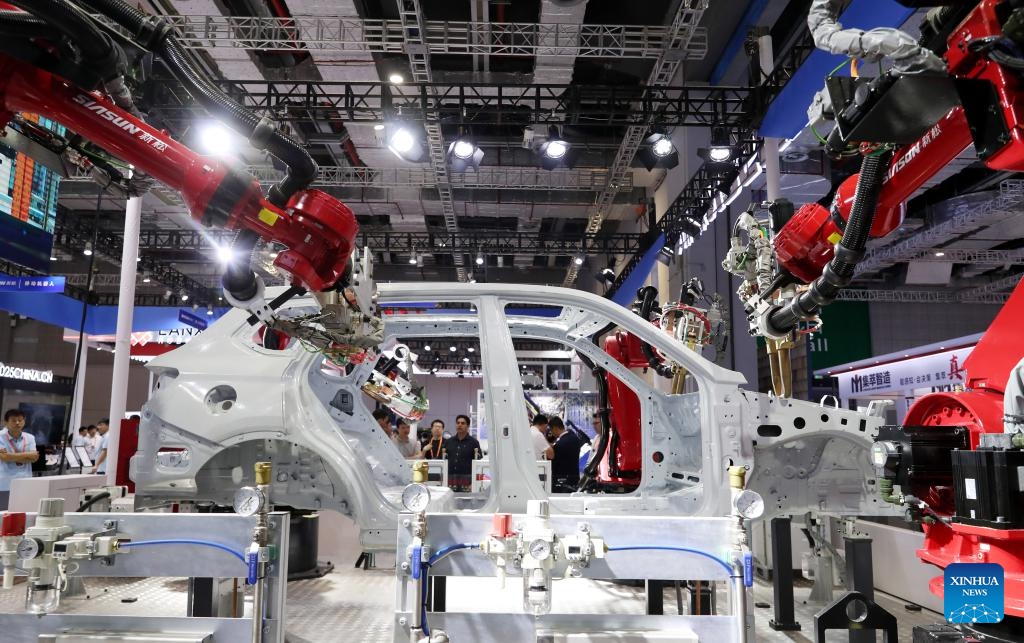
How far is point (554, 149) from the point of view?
11.2 m

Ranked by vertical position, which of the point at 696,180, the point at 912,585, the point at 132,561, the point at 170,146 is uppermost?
the point at 696,180

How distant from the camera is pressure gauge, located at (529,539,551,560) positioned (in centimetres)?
233

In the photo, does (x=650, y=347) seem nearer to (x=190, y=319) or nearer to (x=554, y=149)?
(x=554, y=149)

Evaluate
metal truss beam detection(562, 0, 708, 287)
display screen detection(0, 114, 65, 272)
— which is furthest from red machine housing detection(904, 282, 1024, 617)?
metal truss beam detection(562, 0, 708, 287)

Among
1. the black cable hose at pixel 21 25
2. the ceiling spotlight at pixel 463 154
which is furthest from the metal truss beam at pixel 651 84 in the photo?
the black cable hose at pixel 21 25

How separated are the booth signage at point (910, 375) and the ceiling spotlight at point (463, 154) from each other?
733 centimetres

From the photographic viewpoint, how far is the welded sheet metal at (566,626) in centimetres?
242

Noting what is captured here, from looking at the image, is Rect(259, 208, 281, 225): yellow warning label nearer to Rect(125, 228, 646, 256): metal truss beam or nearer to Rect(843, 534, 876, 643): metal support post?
Rect(843, 534, 876, 643): metal support post

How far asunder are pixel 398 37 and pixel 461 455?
553 cm

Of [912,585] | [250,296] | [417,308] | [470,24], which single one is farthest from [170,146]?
[470,24]

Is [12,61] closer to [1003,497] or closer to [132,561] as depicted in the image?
[132,561]

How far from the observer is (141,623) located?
103 inches

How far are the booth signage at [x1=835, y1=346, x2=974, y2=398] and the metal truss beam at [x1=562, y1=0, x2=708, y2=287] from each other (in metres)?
5.14

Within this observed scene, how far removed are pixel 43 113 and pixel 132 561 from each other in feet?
5.59
